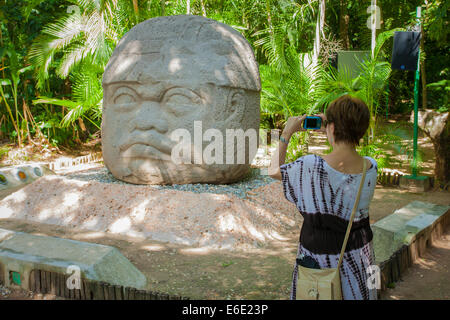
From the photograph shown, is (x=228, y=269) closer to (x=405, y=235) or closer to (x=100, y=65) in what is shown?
(x=405, y=235)

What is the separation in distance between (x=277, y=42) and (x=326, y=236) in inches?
280

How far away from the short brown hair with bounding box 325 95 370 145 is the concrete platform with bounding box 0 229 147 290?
1909 mm

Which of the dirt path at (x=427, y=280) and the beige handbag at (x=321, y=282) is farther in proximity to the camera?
the dirt path at (x=427, y=280)

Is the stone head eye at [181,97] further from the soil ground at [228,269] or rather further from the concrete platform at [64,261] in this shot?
the concrete platform at [64,261]

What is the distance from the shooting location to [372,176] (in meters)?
1.89

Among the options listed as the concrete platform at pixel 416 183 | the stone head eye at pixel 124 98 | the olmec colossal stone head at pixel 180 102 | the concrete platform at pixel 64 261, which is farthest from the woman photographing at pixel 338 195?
the concrete platform at pixel 416 183

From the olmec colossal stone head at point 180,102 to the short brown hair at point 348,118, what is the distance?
327 cm

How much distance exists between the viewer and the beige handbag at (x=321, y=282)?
5.75 ft

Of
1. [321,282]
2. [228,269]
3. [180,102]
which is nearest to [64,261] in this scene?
[228,269]

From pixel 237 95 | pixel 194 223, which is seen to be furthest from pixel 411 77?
pixel 194 223

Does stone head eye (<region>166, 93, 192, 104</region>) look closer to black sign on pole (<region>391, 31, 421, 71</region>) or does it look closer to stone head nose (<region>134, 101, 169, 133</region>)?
stone head nose (<region>134, 101, 169, 133</region>)

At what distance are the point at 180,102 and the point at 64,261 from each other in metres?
2.57

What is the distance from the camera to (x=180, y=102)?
5043mm
